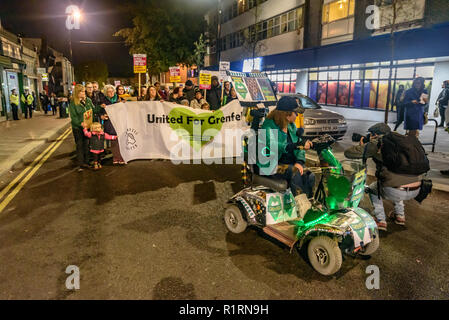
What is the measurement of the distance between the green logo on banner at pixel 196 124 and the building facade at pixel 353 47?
306 inches

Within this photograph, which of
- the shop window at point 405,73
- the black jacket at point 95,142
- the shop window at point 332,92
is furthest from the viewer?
the shop window at point 332,92

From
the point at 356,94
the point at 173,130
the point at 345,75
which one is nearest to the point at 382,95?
the point at 356,94

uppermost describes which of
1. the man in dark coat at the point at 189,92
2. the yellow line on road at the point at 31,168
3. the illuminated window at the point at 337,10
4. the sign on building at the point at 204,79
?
the illuminated window at the point at 337,10

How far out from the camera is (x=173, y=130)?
9375 mm

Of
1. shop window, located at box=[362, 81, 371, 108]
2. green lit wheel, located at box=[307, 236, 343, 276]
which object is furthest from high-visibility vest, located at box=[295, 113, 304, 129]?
shop window, located at box=[362, 81, 371, 108]

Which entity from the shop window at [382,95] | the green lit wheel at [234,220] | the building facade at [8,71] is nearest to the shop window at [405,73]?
the shop window at [382,95]

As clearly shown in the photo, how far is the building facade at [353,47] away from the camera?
1642 cm

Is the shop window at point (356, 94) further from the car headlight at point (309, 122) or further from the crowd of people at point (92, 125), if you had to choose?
the crowd of people at point (92, 125)

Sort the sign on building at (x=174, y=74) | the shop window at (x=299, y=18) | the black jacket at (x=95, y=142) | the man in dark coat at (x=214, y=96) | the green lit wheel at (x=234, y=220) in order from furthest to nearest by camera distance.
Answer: the shop window at (x=299, y=18), the sign on building at (x=174, y=74), the man in dark coat at (x=214, y=96), the black jacket at (x=95, y=142), the green lit wheel at (x=234, y=220)

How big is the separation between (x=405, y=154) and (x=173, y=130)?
6189 mm

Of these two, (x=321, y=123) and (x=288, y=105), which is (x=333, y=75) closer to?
(x=321, y=123)

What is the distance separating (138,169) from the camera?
870 centimetres

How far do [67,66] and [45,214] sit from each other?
77479 millimetres
